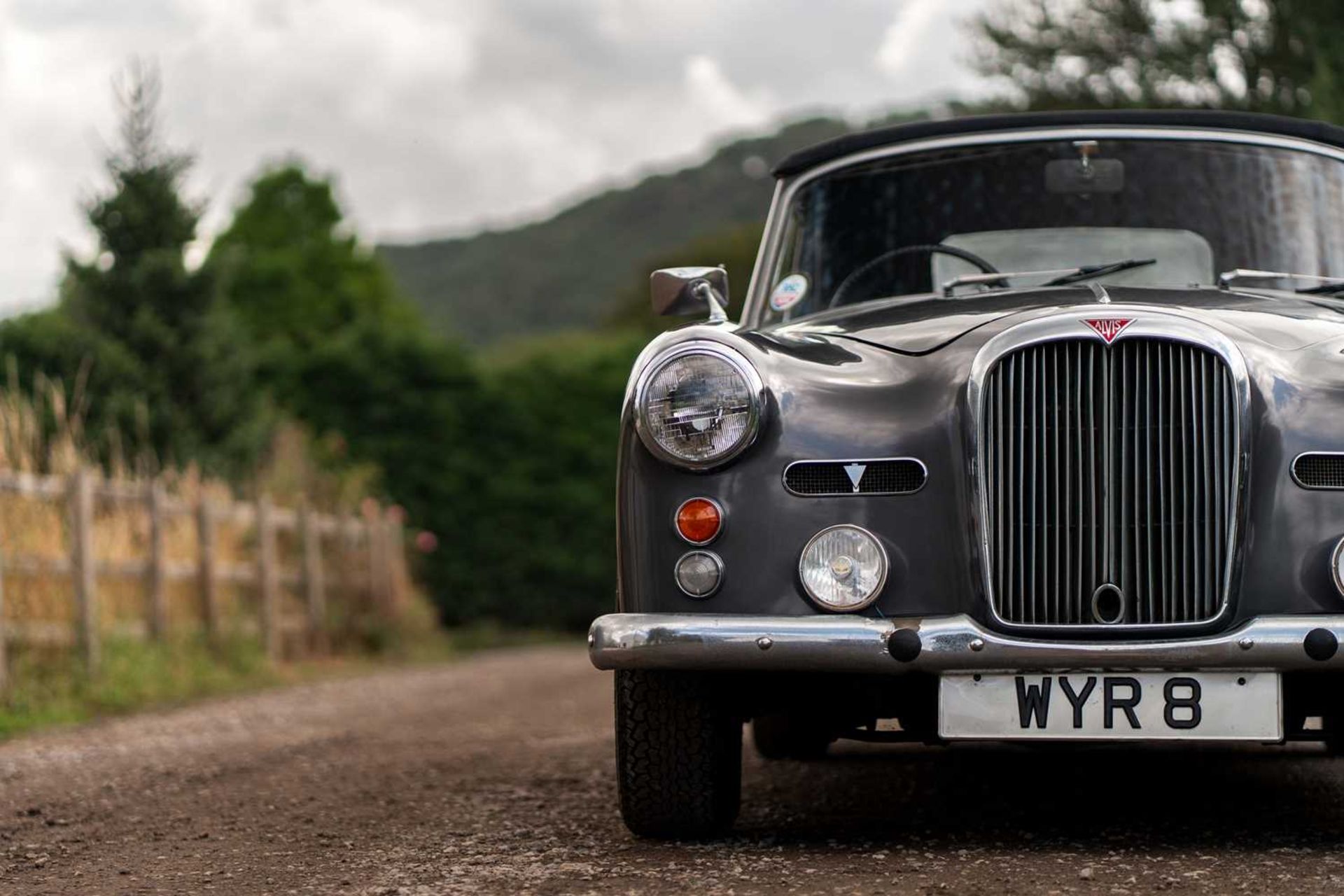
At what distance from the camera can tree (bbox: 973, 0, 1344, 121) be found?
1334 cm

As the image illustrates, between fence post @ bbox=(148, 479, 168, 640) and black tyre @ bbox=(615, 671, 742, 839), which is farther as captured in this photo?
fence post @ bbox=(148, 479, 168, 640)

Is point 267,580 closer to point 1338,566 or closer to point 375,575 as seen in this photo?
point 375,575

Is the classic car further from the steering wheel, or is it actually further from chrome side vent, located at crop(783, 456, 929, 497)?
the steering wheel

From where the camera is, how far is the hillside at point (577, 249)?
95750mm

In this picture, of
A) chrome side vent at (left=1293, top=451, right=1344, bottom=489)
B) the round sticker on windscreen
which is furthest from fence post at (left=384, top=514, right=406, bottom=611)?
chrome side vent at (left=1293, top=451, right=1344, bottom=489)

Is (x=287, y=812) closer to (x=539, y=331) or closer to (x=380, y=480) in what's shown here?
(x=380, y=480)

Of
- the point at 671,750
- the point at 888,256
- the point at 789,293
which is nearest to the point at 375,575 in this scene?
the point at 789,293

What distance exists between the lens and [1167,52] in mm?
15562

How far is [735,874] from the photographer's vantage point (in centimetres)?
344

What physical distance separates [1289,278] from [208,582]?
8.10 m

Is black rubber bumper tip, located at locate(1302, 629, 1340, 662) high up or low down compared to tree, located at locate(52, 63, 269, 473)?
down

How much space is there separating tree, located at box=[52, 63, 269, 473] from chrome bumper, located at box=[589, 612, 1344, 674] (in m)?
12.0

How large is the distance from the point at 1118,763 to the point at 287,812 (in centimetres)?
254

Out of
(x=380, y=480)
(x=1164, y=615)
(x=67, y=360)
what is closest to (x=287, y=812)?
(x=1164, y=615)
